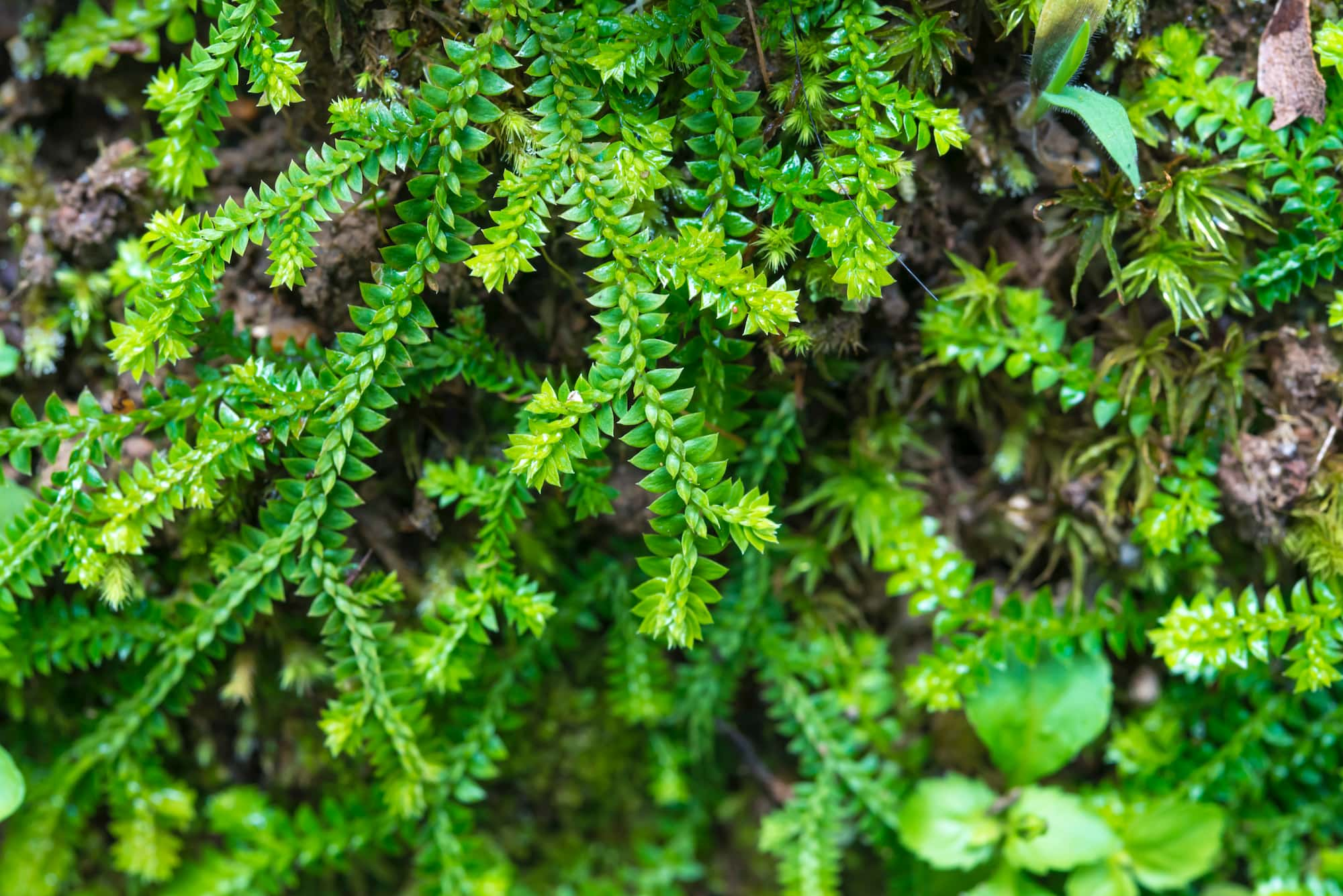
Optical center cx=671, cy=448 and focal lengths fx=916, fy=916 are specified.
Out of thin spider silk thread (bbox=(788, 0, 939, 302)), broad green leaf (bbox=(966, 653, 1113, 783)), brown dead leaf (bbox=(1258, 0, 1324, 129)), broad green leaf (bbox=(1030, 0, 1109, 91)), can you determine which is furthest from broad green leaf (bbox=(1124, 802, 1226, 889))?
broad green leaf (bbox=(1030, 0, 1109, 91))

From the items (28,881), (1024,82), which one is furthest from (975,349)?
(28,881)

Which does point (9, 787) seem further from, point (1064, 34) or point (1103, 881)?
point (1064, 34)

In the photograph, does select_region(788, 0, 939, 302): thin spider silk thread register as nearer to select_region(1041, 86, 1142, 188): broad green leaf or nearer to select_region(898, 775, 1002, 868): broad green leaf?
select_region(1041, 86, 1142, 188): broad green leaf

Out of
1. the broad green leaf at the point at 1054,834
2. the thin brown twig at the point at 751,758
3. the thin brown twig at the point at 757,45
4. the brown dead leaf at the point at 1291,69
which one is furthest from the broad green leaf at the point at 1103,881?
the thin brown twig at the point at 757,45

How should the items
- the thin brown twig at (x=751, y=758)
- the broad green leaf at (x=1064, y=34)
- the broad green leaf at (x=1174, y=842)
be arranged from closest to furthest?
the broad green leaf at (x=1064, y=34) → the broad green leaf at (x=1174, y=842) → the thin brown twig at (x=751, y=758)

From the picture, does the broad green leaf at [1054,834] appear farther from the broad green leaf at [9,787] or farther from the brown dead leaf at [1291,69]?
Answer: the broad green leaf at [9,787]

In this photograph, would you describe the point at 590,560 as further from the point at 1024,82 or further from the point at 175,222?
the point at 1024,82
